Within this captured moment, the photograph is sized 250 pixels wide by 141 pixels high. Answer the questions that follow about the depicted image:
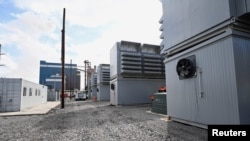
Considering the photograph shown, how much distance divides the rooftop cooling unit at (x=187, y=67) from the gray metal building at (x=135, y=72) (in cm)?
804

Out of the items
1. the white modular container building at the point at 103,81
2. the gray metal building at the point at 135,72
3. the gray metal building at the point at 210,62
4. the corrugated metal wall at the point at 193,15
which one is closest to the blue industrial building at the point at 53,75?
the white modular container building at the point at 103,81

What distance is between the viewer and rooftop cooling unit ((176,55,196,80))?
5172 mm

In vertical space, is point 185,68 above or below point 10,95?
above

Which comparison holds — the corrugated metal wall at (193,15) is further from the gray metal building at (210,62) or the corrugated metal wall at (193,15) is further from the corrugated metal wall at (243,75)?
the corrugated metal wall at (243,75)

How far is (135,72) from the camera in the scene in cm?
1388

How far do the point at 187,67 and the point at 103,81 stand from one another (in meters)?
18.2

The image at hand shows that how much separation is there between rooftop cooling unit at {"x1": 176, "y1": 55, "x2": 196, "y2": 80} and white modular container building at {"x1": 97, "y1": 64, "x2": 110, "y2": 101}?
1775cm

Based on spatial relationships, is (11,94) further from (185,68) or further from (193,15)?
(193,15)

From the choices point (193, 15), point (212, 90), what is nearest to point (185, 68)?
point (212, 90)

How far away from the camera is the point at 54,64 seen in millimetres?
54469

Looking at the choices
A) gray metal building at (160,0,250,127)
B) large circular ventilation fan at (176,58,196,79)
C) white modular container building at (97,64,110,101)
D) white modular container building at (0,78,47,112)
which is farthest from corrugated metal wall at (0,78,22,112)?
white modular container building at (97,64,110,101)

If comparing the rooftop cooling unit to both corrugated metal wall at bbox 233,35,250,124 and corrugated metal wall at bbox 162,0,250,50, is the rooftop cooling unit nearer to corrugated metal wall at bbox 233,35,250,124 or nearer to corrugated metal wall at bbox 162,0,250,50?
corrugated metal wall at bbox 162,0,250,50

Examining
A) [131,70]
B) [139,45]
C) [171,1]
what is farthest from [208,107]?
[139,45]

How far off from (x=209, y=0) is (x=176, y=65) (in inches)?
91.9
